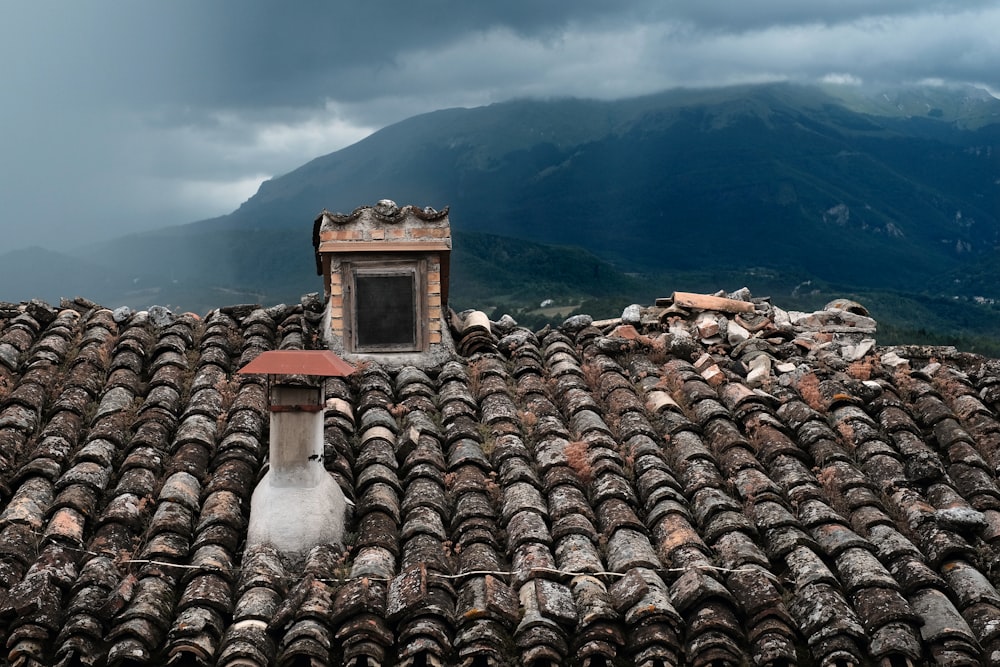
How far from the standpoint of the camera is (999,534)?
338 inches

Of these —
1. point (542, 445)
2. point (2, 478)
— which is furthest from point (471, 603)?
point (2, 478)

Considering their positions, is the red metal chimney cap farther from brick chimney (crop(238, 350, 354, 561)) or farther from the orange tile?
the orange tile

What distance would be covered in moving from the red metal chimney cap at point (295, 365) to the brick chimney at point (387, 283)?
333cm

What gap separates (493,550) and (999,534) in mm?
4122

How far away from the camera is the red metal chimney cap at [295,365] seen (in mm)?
8078

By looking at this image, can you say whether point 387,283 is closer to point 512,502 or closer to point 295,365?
point 295,365

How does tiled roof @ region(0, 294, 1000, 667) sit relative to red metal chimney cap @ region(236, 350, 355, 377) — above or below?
below

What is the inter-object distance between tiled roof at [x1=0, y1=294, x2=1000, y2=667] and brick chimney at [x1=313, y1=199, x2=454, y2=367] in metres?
0.41

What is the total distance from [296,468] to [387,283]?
13.0 ft

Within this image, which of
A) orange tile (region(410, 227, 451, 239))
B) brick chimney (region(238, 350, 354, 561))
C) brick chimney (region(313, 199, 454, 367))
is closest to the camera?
brick chimney (region(238, 350, 354, 561))

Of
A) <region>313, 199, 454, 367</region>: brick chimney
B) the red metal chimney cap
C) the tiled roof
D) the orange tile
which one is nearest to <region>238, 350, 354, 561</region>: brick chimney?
the red metal chimney cap

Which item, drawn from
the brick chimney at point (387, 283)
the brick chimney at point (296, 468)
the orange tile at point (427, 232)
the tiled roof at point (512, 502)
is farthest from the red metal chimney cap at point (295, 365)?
the orange tile at point (427, 232)

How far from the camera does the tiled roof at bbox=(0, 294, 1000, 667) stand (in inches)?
278

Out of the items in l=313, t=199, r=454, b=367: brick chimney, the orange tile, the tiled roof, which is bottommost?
the tiled roof
